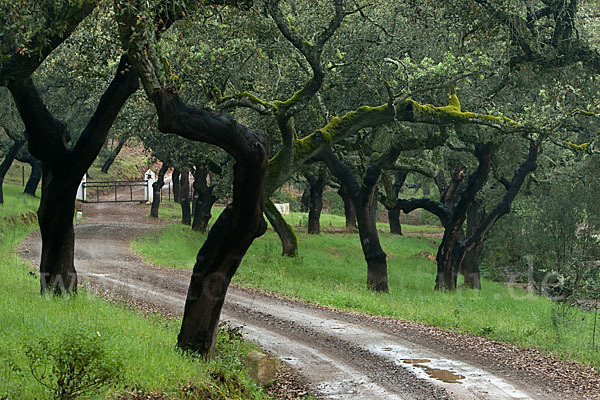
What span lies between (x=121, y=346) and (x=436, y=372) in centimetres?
473

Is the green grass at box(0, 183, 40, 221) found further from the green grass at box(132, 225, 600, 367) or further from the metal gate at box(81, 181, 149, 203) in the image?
the metal gate at box(81, 181, 149, 203)

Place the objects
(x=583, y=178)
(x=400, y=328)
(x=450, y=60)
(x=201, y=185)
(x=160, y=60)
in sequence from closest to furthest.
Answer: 1. (x=160, y=60)
2. (x=400, y=328)
3. (x=450, y=60)
4. (x=583, y=178)
5. (x=201, y=185)

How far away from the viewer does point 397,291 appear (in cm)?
2178

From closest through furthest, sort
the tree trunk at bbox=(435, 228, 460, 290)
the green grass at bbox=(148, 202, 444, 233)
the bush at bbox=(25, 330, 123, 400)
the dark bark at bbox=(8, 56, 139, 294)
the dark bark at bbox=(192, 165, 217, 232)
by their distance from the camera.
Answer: the bush at bbox=(25, 330, 123, 400) < the dark bark at bbox=(8, 56, 139, 294) < the tree trunk at bbox=(435, 228, 460, 290) < the dark bark at bbox=(192, 165, 217, 232) < the green grass at bbox=(148, 202, 444, 233)

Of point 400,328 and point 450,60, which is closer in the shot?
point 400,328

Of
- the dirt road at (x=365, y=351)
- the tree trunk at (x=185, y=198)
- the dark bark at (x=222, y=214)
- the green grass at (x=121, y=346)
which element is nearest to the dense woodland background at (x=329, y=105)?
the dark bark at (x=222, y=214)

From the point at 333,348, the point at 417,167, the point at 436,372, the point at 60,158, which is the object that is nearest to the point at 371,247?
the point at 417,167

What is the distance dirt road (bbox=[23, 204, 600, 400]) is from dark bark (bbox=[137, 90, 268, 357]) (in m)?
1.89

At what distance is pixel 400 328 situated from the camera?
1347 centimetres

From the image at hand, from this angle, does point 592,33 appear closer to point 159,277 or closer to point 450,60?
point 450,60

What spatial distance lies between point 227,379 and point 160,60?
14.6ft

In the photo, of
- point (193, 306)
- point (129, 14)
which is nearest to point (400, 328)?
point (193, 306)

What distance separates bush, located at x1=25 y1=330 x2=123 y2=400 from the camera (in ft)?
21.0

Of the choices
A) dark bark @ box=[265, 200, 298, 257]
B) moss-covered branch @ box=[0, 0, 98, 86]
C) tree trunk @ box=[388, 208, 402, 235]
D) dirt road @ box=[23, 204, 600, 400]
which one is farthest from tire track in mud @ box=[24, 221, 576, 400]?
tree trunk @ box=[388, 208, 402, 235]
